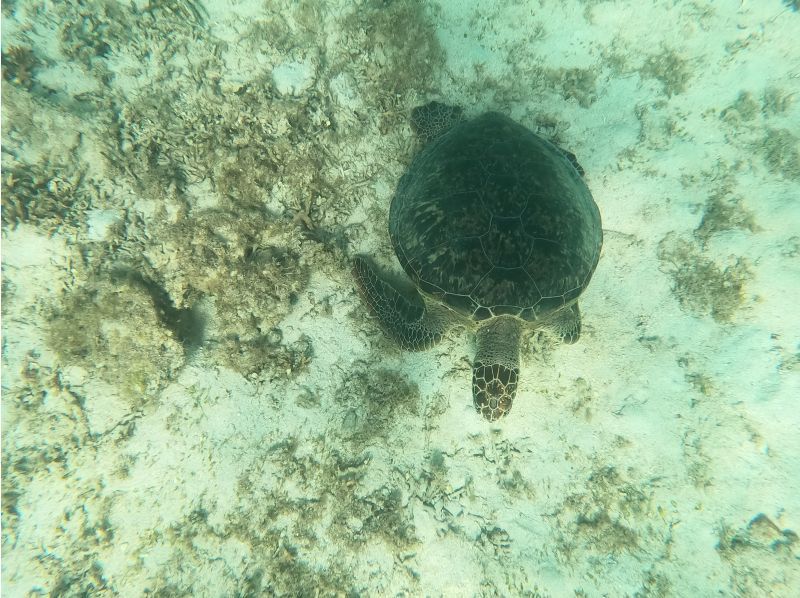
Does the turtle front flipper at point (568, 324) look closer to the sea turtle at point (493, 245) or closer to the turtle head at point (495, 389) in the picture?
the sea turtle at point (493, 245)

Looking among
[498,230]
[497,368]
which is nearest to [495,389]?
[497,368]

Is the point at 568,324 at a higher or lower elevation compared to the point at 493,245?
lower

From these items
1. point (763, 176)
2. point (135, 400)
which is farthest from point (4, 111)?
point (763, 176)

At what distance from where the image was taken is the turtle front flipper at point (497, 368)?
3000 mm

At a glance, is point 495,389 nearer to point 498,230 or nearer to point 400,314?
point 400,314

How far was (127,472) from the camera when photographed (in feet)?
10.9

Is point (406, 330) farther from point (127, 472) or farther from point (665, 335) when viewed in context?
point (127, 472)

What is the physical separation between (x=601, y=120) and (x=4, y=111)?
6010 mm

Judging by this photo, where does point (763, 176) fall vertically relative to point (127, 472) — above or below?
below

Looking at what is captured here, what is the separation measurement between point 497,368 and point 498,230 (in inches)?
47.1

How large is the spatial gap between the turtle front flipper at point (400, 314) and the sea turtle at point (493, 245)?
1cm

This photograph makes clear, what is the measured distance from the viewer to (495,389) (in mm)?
2992

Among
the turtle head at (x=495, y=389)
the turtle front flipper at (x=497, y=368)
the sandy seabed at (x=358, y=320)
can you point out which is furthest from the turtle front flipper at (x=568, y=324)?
the turtle head at (x=495, y=389)

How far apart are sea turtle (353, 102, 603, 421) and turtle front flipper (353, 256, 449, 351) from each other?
0.01m
